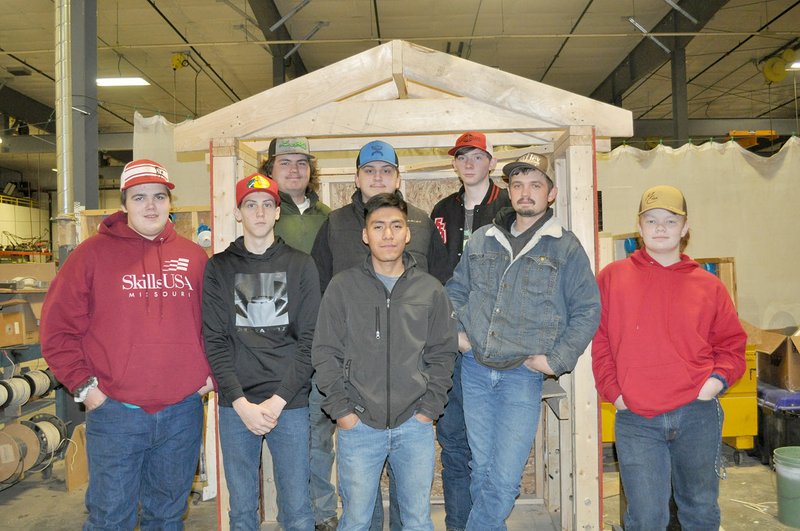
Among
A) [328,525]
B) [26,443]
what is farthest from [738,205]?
[26,443]

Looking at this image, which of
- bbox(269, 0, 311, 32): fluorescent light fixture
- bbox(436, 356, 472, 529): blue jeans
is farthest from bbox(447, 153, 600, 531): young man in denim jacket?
bbox(269, 0, 311, 32): fluorescent light fixture

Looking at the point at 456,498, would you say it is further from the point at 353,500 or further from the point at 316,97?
the point at 316,97

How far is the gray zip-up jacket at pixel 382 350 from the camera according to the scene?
7.73 ft

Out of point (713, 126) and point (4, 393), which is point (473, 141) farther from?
point (713, 126)

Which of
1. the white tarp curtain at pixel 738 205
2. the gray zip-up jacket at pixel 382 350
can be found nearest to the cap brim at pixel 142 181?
the gray zip-up jacket at pixel 382 350

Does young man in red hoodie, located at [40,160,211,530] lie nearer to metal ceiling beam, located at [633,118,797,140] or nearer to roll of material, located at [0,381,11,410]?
roll of material, located at [0,381,11,410]

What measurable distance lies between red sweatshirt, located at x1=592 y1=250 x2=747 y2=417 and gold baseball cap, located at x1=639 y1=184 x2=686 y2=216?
221 millimetres

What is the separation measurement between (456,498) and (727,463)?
3.41 m

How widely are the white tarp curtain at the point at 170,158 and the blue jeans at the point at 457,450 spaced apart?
4.56m

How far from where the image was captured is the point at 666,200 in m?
2.56

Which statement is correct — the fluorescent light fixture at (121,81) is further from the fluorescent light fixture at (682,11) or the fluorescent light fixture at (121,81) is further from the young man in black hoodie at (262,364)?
the young man in black hoodie at (262,364)

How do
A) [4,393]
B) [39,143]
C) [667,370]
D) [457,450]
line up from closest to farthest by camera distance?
1. [667,370]
2. [457,450]
3. [4,393]
4. [39,143]

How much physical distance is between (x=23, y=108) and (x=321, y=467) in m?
14.4

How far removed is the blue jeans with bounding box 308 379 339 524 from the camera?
2.98 metres
